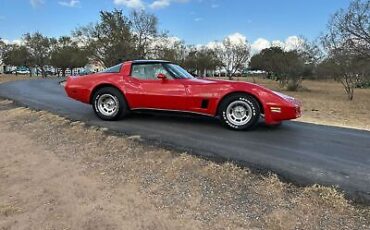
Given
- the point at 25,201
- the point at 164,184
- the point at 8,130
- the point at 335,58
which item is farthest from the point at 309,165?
the point at 335,58

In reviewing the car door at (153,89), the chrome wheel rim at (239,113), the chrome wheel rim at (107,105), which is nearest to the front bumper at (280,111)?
the chrome wheel rim at (239,113)

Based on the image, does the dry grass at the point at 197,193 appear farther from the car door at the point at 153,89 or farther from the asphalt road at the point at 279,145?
the car door at the point at 153,89

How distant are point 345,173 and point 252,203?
149cm

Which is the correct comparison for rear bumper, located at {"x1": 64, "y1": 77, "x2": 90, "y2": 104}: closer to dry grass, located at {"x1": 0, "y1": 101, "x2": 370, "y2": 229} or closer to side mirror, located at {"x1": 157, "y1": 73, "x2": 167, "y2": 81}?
side mirror, located at {"x1": 157, "y1": 73, "x2": 167, "y2": 81}

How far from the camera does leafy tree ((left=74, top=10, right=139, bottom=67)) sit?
37.7 metres

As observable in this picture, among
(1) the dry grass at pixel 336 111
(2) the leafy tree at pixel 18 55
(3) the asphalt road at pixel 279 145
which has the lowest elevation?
(1) the dry grass at pixel 336 111

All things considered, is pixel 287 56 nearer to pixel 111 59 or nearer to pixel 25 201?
pixel 111 59

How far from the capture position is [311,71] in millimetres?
36719

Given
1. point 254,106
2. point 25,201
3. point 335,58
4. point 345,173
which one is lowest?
point 25,201

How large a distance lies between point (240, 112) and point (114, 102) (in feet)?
8.67

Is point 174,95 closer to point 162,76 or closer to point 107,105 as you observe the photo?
point 162,76

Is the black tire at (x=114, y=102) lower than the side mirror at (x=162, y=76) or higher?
lower

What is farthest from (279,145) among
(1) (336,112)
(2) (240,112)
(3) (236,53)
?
Result: (3) (236,53)

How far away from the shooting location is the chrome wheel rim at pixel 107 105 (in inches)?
319
